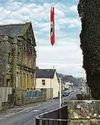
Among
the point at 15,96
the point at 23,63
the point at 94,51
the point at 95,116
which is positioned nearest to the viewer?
the point at 95,116

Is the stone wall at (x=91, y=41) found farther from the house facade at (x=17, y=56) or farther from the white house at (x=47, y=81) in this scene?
the white house at (x=47, y=81)

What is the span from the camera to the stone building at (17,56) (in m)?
59.5

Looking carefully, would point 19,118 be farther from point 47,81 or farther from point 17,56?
point 47,81

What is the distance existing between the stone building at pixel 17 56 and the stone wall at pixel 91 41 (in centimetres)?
4633

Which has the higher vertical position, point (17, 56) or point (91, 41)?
point (17, 56)

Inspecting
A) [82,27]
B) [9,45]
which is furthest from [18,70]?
[82,27]

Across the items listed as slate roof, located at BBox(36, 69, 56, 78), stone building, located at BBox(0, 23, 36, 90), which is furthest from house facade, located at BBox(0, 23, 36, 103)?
slate roof, located at BBox(36, 69, 56, 78)

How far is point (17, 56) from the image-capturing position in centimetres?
6788

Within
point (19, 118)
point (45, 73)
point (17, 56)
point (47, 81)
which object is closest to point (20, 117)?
point (19, 118)

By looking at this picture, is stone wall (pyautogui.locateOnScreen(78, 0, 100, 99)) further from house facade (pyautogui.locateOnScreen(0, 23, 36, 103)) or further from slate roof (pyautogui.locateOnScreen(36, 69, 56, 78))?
slate roof (pyautogui.locateOnScreen(36, 69, 56, 78))

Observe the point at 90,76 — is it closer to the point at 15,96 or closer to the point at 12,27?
the point at 15,96

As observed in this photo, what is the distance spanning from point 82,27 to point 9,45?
51.5 m

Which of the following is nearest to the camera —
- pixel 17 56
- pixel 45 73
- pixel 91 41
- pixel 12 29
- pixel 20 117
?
pixel 91 41

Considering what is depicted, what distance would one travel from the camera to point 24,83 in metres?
74.6
